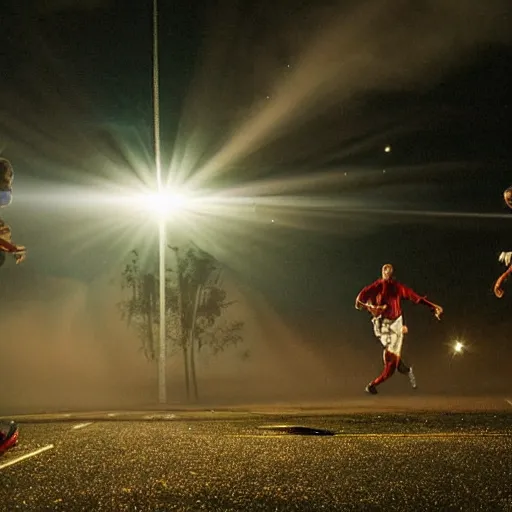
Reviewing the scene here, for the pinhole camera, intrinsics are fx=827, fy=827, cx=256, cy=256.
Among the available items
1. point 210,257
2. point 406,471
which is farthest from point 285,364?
point 406,471

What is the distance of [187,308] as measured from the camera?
22.3m

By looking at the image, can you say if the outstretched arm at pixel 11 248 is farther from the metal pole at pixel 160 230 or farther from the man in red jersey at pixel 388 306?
the metal pole at pixel 160 230

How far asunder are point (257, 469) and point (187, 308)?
17401 mm

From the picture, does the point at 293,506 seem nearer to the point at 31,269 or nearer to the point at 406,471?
the point at 406,471

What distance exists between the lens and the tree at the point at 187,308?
22.2 meters

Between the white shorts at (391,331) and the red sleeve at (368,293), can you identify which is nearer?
the red sleeve at (368,293)

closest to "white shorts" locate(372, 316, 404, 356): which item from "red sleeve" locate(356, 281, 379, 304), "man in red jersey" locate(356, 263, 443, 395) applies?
"man in red jersey" locate(356, 263, 443, 395)

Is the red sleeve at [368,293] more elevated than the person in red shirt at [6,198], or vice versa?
the person in red shirt at [6,198]

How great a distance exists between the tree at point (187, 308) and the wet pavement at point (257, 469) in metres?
14.8

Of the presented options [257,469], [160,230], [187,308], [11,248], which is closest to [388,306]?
[11,248]

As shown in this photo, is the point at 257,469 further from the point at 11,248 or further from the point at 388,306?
the point at 388,306

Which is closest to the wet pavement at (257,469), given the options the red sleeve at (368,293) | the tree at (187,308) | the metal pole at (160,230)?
the red sleeve at (368,293)

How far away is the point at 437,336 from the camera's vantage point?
23234 millimetres

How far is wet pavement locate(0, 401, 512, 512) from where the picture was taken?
4.13m
